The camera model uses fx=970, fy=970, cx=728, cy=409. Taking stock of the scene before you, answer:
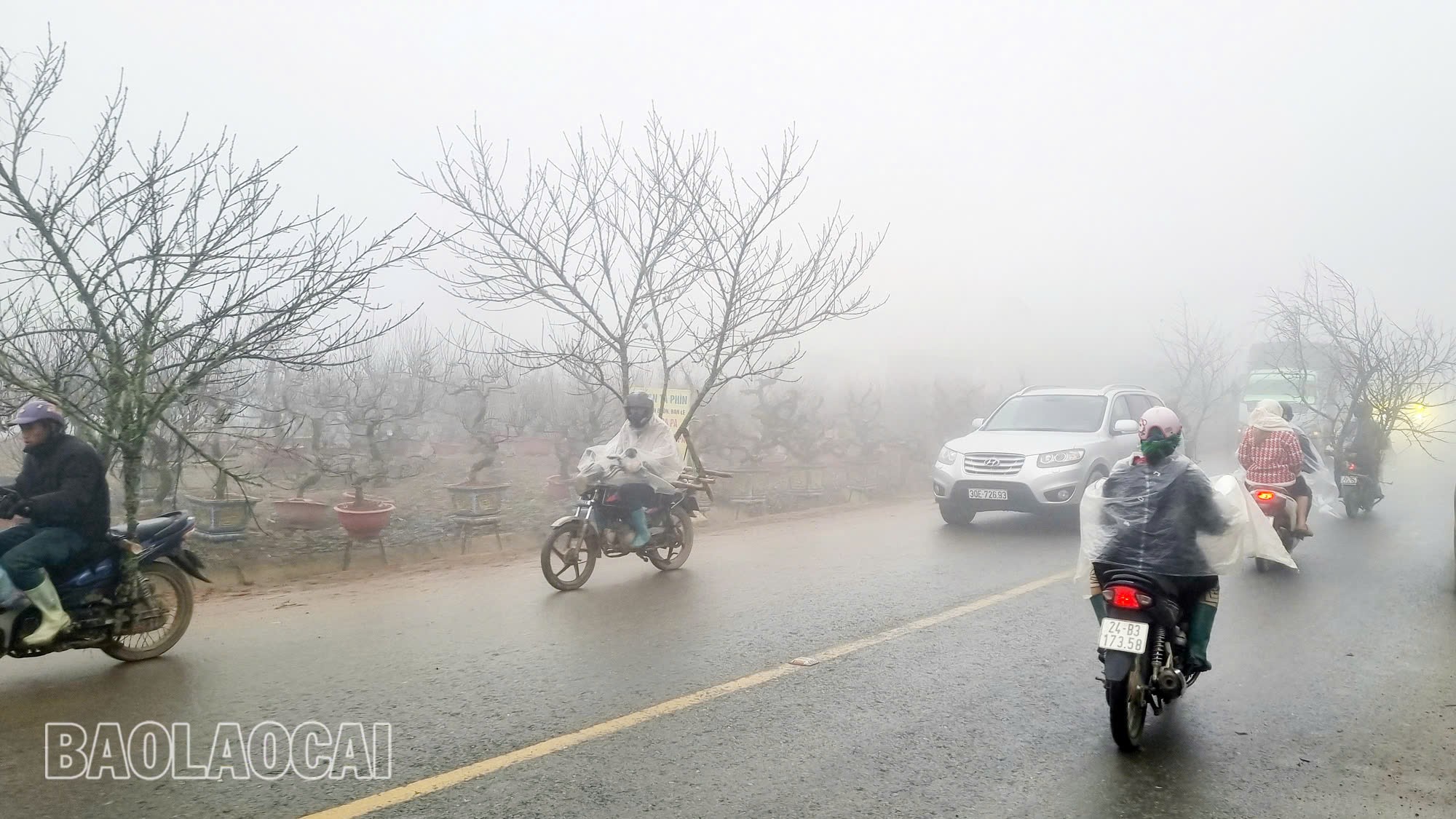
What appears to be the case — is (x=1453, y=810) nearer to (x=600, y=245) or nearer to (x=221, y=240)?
(x=221, y=240)

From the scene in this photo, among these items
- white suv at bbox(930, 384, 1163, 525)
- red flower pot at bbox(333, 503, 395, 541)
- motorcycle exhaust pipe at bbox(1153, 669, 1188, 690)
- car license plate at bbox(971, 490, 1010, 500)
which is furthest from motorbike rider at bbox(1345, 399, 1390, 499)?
red flower pot at bbox(333, 503, 395, 541)

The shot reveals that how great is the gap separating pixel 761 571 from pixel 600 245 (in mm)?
5937

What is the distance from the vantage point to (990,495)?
11.9 metres

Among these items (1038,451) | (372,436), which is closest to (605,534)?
(1038,451)

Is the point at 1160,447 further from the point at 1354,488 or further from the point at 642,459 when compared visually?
the point at 1354,488

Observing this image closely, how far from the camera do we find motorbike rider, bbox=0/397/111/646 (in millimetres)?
5602

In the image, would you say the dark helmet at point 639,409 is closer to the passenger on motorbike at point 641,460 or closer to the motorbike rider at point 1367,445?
the passenger on motorbike at point 641,460

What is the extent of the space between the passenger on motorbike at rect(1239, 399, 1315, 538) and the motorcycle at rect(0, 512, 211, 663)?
8.87m

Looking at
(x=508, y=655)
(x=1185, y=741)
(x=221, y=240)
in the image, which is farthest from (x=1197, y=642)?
(x=221, y=240)

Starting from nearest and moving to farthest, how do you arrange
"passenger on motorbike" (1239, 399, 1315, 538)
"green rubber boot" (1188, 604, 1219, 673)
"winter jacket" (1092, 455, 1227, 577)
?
"winter jacket" (1092, 455, 1227, 577), "green rubber boot" (1188, 604, 1219, 673), "passenger on motorbike" (1239, 399, 1315, 538)

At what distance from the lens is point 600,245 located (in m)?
13.5

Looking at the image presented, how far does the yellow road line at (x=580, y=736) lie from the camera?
12.7 feet

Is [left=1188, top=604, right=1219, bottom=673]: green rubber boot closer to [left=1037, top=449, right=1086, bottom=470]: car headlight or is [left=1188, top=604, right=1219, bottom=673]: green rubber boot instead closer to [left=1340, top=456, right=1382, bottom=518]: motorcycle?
[left=1037, top=449, right=1086, bottom=470]: car headlight

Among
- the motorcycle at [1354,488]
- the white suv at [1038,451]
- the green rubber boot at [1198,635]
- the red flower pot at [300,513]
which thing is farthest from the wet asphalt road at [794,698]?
the red flower pot at [300,513]
